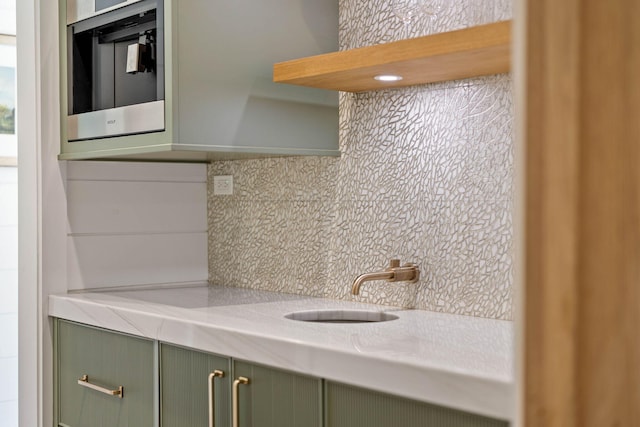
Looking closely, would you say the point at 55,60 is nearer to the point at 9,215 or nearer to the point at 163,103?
the point at 163,103

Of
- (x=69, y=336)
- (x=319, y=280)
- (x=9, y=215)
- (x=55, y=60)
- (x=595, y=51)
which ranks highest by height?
(x=55, y=60)

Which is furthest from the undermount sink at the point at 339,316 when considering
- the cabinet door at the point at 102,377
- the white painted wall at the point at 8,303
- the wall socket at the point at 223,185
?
the white painted wall at the point at 8,303

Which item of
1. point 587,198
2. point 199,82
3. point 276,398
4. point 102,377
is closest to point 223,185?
point 199,82

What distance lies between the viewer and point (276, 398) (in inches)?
67.2

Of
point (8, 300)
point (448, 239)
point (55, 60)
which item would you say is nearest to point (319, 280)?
point (448, 239)

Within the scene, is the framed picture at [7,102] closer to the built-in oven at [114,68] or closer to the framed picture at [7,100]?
the framed picture at [7,100]

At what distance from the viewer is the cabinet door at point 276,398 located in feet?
5.32

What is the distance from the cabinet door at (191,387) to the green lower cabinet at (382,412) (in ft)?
1.14

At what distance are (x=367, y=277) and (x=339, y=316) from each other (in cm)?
17

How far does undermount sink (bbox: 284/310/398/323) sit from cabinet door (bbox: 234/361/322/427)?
13.9 inches

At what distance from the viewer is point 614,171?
0.99 metres

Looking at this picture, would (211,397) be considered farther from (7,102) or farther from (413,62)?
(7,102)

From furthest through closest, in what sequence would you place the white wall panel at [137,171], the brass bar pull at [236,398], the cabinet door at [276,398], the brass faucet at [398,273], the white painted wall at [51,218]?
the white wall panel at [137,171]
the white painted wall at [51,218]
the brass faucet at [398,273]
the brass bar pull at [236,398]
the cabinet door at [276,398]

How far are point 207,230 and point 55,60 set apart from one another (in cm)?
77
